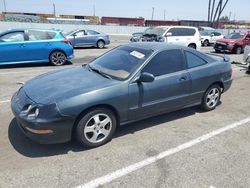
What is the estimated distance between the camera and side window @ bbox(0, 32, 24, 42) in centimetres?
923

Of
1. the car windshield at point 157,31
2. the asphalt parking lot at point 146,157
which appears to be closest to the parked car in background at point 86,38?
the car windshield at point 157,31

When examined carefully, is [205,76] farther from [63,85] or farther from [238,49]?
[238,49]

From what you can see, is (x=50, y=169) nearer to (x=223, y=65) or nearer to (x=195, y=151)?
(x=195, y=151)

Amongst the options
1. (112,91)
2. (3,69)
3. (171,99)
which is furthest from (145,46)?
(3,69)

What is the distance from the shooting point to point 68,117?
343 centimetres

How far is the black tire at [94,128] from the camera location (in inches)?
142

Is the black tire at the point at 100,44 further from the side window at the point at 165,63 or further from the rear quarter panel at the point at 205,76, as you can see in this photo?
the side window at the point at 165,63

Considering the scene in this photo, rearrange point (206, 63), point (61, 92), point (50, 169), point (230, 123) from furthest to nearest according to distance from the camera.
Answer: point (206, 63) < point (230, 123) < point (61, 92) < point (50, 169)

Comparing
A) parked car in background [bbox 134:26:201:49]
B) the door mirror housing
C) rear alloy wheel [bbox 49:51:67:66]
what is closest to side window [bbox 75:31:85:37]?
parked car in background [bbox 134:26:201:49]

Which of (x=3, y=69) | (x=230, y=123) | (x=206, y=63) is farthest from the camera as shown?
(x=3, y=69)

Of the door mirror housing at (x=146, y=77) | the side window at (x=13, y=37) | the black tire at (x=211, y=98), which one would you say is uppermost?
the side window at (x=13, y=37)

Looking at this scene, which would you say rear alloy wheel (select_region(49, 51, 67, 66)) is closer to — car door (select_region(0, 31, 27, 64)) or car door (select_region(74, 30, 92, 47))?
car door (select_region(0, 31, 27, 64))

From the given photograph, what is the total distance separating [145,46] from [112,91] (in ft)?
4.50

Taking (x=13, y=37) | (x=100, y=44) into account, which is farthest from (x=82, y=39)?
A: (x=13, y=37)
